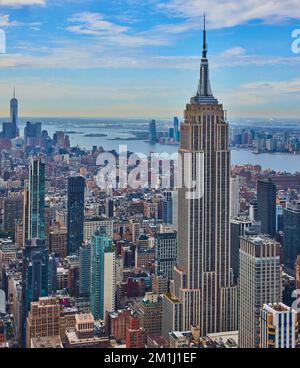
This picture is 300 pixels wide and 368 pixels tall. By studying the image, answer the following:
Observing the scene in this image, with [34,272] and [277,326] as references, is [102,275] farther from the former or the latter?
[277,326]

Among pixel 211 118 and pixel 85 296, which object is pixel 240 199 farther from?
pixel 85 296

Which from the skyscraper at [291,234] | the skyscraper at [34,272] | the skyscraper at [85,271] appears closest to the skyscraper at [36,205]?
the skyscraper at [34,272]

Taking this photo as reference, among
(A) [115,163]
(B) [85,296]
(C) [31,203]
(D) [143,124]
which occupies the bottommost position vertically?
(B) [85,296]

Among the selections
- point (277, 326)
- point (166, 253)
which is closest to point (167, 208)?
point (166, 253)

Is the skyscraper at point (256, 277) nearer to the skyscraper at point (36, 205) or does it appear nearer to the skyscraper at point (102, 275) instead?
the skyscraper at point (102, 275)

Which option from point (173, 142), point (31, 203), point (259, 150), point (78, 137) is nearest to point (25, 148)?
point (78, 137)

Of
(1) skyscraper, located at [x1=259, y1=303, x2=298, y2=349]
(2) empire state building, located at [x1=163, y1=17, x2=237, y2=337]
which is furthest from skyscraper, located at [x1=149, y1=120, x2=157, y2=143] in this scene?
(1) skyscraper, located at [x1=259, y1=303, x2=298, y2=349]
